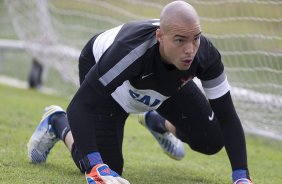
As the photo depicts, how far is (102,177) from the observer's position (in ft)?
11.4

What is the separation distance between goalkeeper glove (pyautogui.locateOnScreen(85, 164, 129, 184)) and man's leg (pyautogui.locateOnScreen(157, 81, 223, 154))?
101cm

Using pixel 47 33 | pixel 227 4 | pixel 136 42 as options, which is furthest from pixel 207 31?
pixel 136 42

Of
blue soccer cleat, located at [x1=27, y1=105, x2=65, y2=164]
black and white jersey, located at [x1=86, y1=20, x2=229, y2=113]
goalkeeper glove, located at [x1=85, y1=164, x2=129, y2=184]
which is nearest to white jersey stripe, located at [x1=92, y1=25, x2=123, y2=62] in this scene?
black and white jersey, located at [x1=86, y1=20, x2=229, y2=113]

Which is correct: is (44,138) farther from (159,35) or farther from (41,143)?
(159,35)

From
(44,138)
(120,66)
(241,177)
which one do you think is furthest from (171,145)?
(120,66)

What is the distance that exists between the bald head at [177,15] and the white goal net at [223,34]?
6.06 ft

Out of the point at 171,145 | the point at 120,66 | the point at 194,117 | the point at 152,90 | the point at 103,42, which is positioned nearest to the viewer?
the point at 120,66

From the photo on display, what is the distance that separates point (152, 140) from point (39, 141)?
178 centimetres

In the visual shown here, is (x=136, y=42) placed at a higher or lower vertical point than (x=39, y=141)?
higher

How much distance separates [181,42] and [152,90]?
0.56m

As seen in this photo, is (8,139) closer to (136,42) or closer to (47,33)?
(136,42)

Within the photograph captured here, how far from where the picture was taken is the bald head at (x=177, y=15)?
345 centimetres

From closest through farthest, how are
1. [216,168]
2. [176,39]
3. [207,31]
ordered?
1. [176,39]
2. [216,168]
3. [207,31]

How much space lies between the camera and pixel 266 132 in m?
6.03
